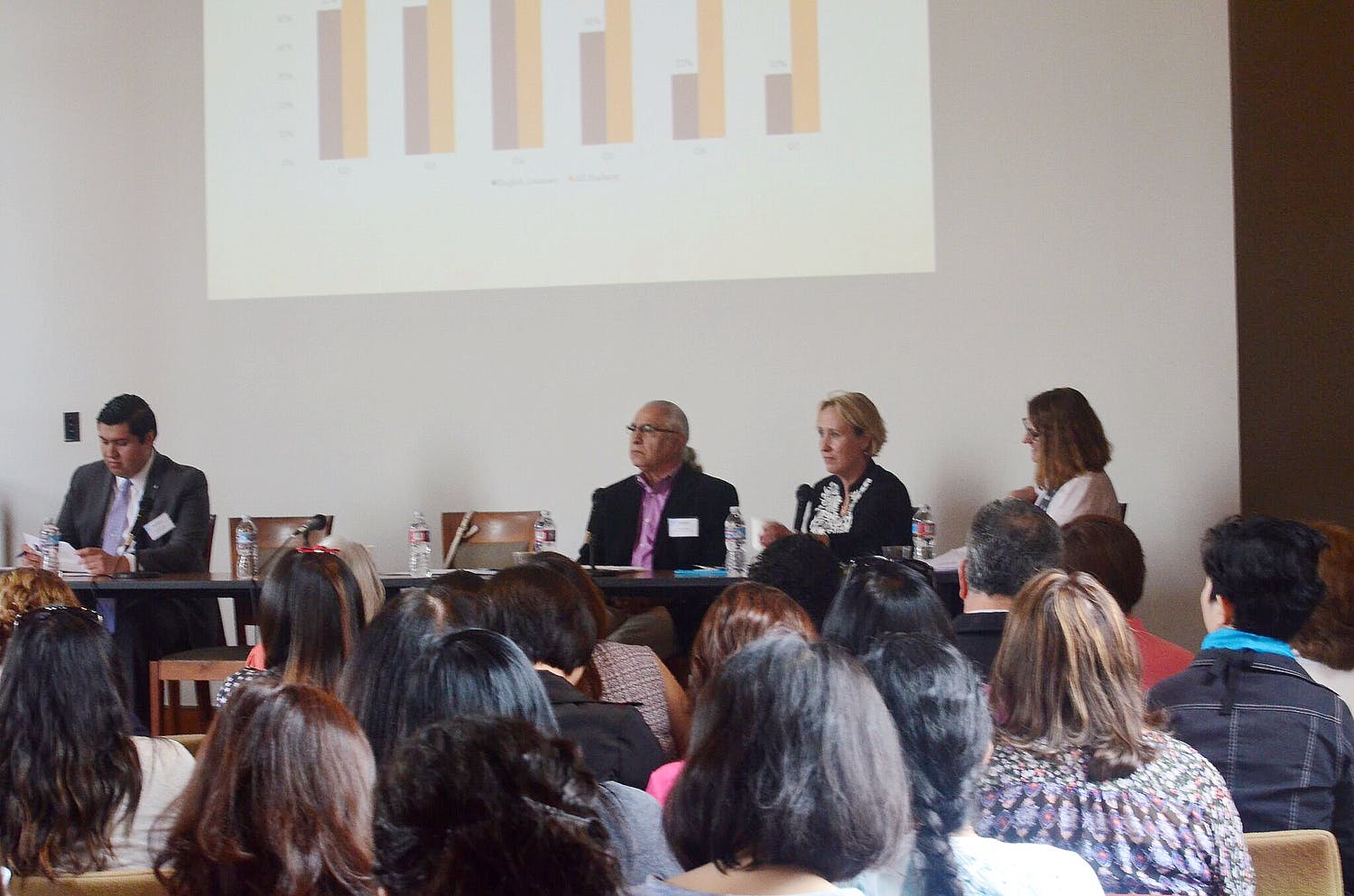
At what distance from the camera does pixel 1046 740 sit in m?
1.63

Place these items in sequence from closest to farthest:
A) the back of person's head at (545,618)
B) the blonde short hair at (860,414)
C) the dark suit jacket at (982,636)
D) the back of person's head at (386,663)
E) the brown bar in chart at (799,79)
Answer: the back of person's head at (386,663) < the back of person's head at (545,618) < the dark suit jacket at (982,636) < the blonde short hair at (860,414) < the brown bar in chart at (799,79)

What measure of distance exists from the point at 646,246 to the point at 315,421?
5.47 feet

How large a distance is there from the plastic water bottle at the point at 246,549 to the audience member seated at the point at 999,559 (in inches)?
118

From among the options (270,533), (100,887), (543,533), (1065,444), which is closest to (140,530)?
(270,533)

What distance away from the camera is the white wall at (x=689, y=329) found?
5082 mm

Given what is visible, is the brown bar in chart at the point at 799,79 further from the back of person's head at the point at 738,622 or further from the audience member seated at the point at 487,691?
the audience member seated at the point at 487,691

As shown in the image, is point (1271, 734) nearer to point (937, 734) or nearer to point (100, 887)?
point (937, 734)

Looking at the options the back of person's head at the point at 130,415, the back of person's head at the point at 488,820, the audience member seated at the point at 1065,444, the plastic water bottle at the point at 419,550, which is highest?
the back of person's head at the point at 130,415

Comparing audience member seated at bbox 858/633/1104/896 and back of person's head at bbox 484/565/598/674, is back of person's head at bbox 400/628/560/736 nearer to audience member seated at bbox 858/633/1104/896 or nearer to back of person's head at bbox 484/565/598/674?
audience member seated at bbox 858/633/1104/896

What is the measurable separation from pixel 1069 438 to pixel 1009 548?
1.99 meters

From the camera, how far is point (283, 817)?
1250mm

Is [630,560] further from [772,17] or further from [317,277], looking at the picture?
[772,17]

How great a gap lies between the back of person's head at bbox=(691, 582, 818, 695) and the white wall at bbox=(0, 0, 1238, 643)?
3051 mm

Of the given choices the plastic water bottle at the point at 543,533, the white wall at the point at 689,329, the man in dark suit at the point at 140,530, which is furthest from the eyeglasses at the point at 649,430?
the man in dark suit at the point at 140,530
